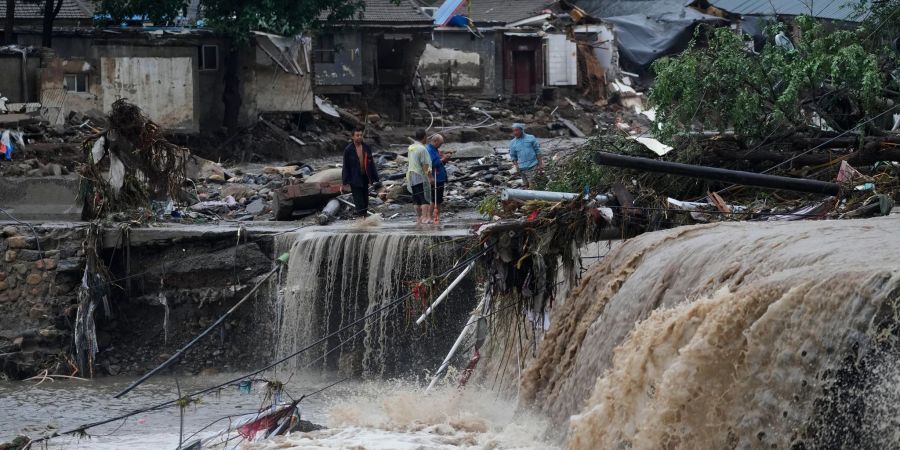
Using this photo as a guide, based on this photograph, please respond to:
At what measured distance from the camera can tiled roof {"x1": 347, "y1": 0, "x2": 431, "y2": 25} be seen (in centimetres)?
3052

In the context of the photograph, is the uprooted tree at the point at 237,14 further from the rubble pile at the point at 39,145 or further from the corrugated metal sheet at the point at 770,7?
the corrugated metal sheet at the point at 770,7

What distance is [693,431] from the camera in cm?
758

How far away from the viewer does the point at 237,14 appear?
2600cm

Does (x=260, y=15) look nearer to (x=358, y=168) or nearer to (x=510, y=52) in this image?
(x=358, y=168)

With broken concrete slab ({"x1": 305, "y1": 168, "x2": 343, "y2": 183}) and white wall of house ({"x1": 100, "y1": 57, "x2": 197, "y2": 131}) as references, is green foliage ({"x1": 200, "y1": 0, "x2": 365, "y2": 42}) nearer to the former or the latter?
white wall of house ({"x1": 100, "y1": 57, "x2": 197, "y2": 131})

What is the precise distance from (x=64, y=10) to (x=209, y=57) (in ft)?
14.0

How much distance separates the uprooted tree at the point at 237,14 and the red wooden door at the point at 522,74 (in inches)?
333

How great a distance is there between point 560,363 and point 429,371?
444cm

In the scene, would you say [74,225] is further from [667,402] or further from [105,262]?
[667,402]

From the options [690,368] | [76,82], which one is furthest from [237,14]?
[690,368]

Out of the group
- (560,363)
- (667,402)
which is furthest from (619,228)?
(667,402)

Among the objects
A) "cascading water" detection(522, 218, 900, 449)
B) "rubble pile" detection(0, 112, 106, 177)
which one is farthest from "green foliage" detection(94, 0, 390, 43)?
"cascading water" detection(522, 218, 900, 449)

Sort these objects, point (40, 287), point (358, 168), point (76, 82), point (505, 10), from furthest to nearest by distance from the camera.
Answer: point (505, 10) → point (76, 82) → point (358, 168) → point (40, 287)

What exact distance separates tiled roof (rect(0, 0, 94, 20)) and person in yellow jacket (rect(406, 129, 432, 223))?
13774mm
